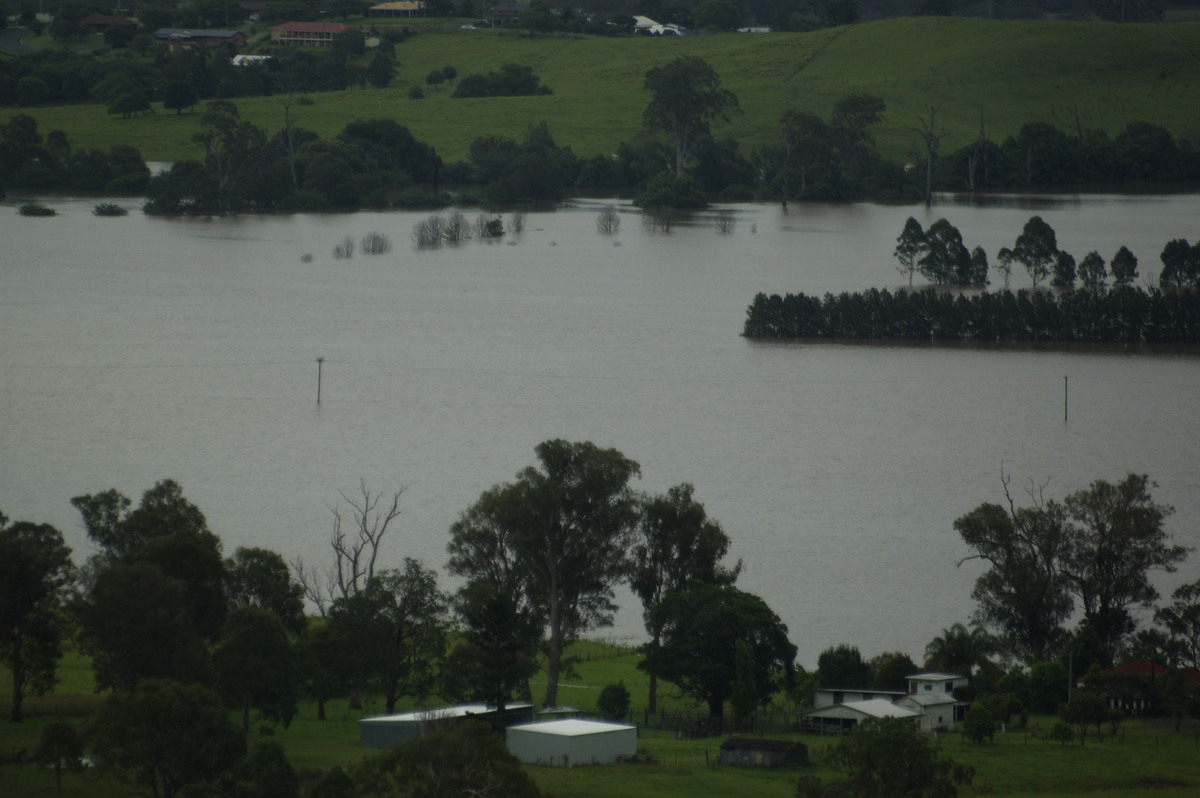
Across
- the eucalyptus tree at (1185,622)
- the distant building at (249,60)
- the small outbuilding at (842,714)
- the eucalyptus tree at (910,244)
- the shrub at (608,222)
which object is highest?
the distant building at (249,60)

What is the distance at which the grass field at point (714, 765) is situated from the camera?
24.4 m

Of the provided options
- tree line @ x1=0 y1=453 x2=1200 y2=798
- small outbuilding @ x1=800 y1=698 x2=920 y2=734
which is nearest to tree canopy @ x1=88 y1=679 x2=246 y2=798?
tree line @ x1=0 y1=453 x2=1200 y2=798

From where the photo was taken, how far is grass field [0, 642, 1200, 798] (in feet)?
80.0

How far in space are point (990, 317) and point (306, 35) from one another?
102 metres

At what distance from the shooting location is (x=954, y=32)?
156625 mm

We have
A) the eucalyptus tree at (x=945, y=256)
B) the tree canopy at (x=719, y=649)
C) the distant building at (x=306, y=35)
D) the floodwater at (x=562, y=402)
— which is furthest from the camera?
the distant building at (x=306, y=35)

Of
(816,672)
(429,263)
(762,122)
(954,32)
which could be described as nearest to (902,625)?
(816,672)

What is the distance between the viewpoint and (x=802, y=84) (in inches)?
5605

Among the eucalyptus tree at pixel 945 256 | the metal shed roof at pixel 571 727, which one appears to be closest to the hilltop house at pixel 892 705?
the metal shed roof at pixel 571 727

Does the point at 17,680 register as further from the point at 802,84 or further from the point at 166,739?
the point at 802,84

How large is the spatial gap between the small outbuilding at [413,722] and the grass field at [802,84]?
96.7 metres

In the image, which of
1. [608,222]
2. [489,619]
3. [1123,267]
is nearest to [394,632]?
[489,619]

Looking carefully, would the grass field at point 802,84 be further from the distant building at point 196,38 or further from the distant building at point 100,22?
the distant building at point 100,22

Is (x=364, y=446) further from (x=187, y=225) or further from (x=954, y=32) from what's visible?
(x=954, y=32)
